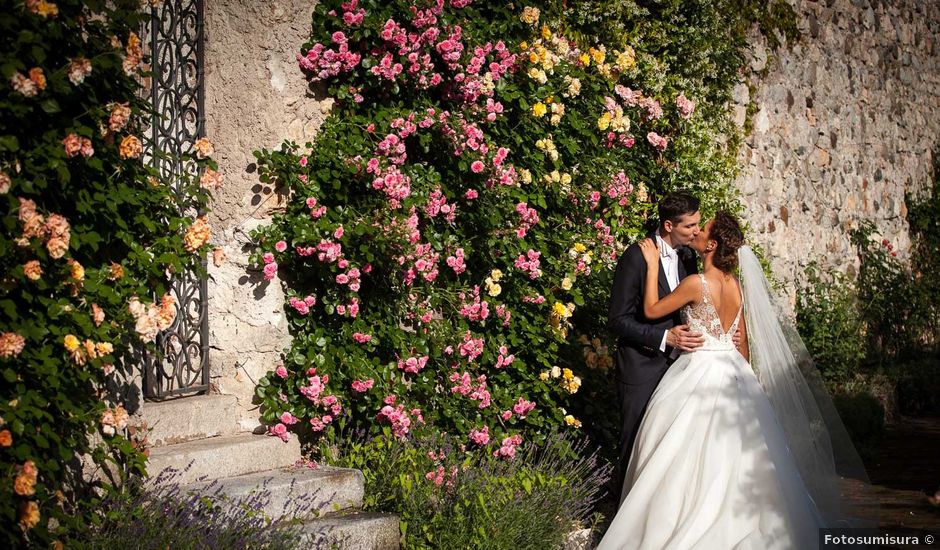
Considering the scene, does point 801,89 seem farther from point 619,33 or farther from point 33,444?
point 33,444

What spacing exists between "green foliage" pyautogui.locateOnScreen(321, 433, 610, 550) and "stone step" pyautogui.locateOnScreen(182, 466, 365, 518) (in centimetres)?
13

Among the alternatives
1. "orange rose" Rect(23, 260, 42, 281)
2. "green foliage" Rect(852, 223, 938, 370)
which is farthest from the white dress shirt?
"green foliage" Rect(852, 223, 938, 370)

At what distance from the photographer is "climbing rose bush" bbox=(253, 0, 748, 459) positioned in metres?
4.71

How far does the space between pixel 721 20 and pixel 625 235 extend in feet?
7.39

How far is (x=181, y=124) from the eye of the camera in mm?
4594

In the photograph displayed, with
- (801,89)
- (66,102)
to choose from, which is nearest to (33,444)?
(66,102)

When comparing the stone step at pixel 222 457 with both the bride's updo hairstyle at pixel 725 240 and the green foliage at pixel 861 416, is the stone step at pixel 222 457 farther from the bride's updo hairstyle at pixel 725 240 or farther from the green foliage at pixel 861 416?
the green foliage at pixel 861 416

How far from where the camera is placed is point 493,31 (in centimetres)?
562

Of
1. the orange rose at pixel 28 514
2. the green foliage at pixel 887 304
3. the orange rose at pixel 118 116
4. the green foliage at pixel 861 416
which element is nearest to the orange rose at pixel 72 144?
the orange rose at pixel 118 116

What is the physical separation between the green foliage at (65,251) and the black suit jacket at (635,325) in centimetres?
227

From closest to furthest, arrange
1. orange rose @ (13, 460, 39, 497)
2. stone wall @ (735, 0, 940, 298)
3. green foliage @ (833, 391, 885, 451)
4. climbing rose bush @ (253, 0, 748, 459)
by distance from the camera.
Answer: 1. orange rose @ (13, 460, 39, 497)
2. climbing rose bush @ (253, 0, 748, 459)
3. green foliage @ (833, 391, 885, 451)
4. stone wall @ (735, 0, 940, 298)

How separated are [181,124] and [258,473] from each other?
1742 mm

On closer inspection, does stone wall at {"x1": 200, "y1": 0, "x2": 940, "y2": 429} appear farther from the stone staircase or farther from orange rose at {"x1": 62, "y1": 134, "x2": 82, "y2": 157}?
orange rose at {"x1": 62, "y1": 134, "x2": 82, "y2": 157}

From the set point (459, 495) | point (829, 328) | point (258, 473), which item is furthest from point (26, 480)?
point (829, 328)
